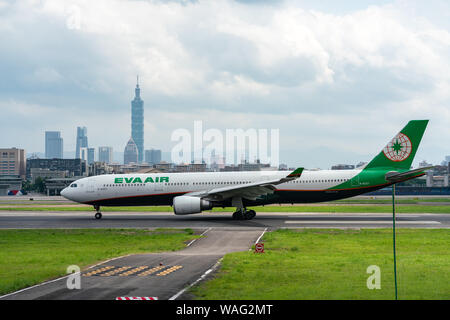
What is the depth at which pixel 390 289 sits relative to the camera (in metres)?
15.8

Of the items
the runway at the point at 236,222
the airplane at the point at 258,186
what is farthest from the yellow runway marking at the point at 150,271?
the airplane at the point at 258,186

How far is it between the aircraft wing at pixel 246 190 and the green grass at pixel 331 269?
9377 mm

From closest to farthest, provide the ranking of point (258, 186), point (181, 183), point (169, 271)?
point (169, 271) < point (258, 186) < point (181, 183)

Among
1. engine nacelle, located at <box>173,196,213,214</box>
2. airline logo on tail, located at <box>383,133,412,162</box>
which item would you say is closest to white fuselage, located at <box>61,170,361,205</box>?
airline logo on tail, located at <box>383,133,412,162</box>

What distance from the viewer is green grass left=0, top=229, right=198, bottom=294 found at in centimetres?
1980

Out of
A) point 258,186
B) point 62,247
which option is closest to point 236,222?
point 258,186

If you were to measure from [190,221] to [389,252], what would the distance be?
20.8 metres

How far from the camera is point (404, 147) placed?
42.6 metres

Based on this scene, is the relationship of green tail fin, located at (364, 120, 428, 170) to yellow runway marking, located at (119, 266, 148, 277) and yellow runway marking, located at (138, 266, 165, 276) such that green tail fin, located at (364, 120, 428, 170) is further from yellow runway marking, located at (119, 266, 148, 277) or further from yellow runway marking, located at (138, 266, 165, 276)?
yellow runway marking, located at (119, 266, 148, 277)

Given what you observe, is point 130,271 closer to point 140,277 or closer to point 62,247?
point 140,277

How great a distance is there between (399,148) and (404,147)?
0.42m
